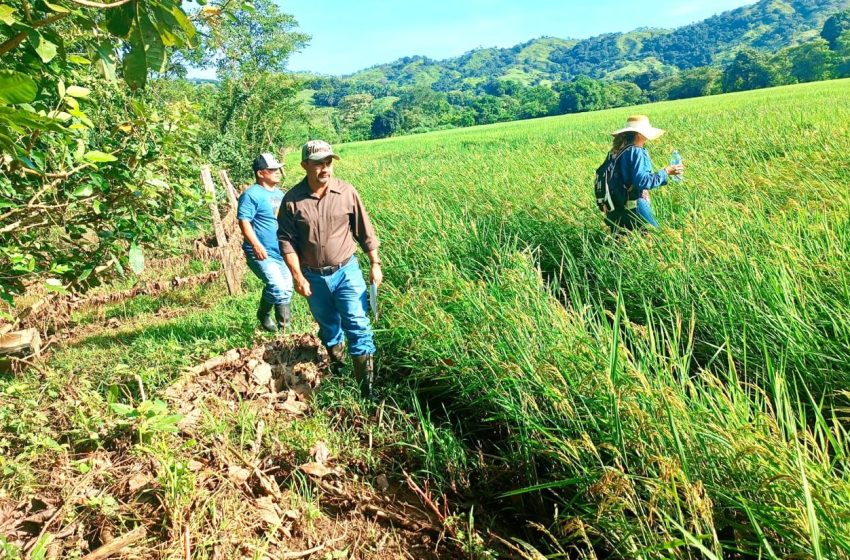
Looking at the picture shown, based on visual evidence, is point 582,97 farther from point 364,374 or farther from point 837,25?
point 364,374

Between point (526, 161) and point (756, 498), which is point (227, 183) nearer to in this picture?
point (526, 161)

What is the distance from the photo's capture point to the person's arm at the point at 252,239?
169 inches

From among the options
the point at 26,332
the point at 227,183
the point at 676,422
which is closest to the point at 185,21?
the point at 676,422

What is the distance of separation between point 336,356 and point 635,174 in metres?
2.65

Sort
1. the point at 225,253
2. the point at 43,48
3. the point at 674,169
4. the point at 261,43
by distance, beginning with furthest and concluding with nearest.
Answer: the point at 261,43 → the point at 225,253 → the point at 674,169 → the point at 43,48

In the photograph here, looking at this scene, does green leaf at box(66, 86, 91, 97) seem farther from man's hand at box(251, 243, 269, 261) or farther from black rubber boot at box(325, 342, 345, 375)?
man's hand at box(251, 243, 269, 261)

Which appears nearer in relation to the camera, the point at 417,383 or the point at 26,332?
the point at 417,383

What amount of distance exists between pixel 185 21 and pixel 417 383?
234 centimetres

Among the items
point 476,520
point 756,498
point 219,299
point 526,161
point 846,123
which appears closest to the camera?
point 756,498

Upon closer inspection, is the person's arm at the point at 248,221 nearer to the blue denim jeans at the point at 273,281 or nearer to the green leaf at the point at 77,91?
the blue denim jeans at the point at 273,281

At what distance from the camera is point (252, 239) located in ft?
14.2

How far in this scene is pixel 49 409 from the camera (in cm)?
313

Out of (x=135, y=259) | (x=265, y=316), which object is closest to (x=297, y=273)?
(x=135, y=259)

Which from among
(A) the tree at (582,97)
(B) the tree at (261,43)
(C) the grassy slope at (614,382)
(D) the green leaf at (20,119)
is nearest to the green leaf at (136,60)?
(D) the green leaf at (20,119)
